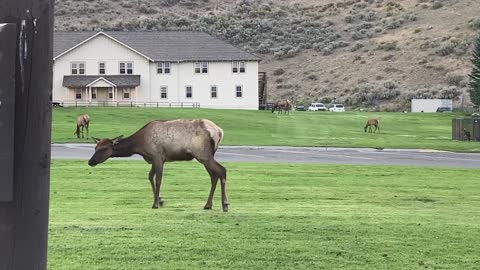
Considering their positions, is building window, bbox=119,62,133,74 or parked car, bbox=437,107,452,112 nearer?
building window, bbox=119,62,133,74

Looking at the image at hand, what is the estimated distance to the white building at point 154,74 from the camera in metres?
79.8

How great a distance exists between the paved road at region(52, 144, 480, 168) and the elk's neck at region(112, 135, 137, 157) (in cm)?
1660

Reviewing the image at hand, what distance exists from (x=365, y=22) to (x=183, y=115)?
67.1m

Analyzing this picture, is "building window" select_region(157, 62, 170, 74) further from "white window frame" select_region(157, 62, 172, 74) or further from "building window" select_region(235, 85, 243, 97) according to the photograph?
"building window" select_region(235, 85, 243, 97)

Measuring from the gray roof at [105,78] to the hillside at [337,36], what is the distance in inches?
912

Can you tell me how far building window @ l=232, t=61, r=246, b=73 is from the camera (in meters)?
80.9

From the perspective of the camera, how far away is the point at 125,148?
1320 centimetres

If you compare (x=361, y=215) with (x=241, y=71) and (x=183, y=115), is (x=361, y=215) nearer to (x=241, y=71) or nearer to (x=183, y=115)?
(x=183, y=115)

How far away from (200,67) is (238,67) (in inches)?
155

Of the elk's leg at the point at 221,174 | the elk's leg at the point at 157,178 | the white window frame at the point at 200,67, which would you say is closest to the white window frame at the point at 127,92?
the white window frame at the point at 200,67

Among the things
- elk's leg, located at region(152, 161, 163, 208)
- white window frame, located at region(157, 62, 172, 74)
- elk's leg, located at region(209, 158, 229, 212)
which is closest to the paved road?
elk's leg, located at region(152, 161, 163, 208)

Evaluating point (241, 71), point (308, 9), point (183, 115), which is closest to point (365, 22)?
point (308, 9)

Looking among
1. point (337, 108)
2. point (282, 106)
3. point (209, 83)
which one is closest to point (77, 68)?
point (209, 83)

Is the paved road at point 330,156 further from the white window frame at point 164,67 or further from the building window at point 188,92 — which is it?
the white window frame at point 164,67
